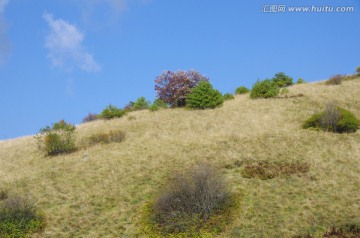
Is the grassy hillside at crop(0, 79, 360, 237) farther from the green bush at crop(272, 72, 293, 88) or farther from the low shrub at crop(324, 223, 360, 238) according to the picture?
the green bush at crop(272, 72, 293, 88)

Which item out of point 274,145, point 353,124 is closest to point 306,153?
point 274,145

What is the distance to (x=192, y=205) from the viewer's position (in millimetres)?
13609

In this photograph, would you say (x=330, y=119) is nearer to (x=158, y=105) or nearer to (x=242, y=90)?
(x=158, y=105)

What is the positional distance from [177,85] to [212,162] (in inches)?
859

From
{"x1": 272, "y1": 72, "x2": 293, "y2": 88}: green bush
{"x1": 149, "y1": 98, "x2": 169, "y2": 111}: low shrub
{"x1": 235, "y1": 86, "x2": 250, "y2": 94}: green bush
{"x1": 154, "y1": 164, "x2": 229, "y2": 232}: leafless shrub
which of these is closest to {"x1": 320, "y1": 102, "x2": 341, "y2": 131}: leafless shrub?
{"x1": 154, "y1": 164, "x2": 229, "y2": 232}: leafless shrub

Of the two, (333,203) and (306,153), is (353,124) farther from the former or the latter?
(333,203)

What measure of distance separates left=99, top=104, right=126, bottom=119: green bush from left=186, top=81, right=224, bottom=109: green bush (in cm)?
728

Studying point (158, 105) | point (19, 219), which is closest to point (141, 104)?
point (158, 105)

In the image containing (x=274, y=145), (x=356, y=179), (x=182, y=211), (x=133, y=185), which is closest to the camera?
(x=182, y=211)

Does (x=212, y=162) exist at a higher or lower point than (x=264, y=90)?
lower

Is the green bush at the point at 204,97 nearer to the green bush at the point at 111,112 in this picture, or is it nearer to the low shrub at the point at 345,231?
the green bush at the point at 111,112

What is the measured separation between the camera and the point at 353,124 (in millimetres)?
23141

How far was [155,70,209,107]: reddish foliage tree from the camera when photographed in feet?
128

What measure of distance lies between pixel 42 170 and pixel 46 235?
8211 millimetres
